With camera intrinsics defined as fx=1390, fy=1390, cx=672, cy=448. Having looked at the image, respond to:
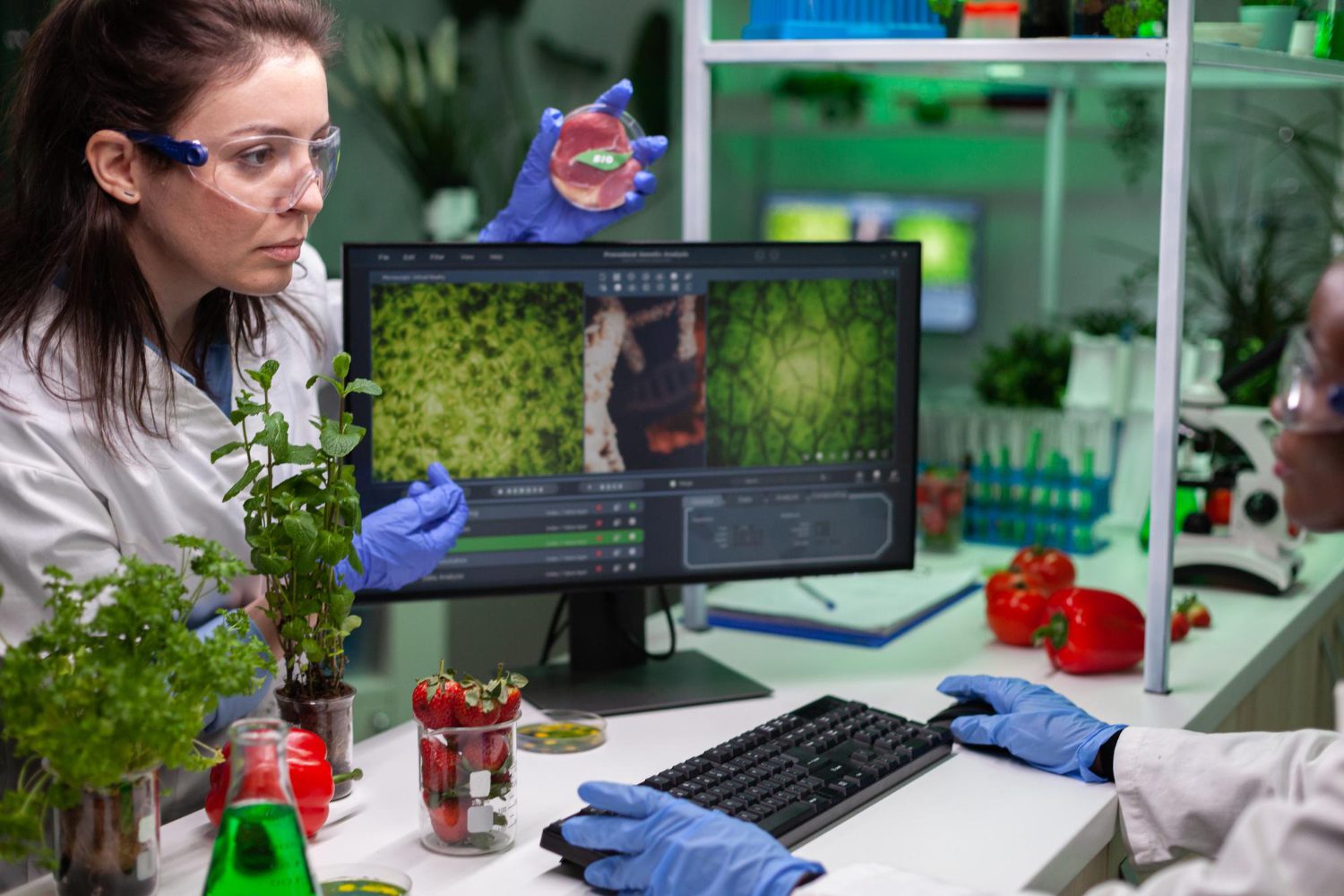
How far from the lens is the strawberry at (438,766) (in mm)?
1288

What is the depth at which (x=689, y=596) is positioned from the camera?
6.91ft

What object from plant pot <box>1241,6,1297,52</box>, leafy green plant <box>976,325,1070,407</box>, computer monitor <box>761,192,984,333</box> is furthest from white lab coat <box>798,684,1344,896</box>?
computer monitor <box>761,192,984,333</box>

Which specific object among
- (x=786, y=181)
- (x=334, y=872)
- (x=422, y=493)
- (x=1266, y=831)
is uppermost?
(x=786, y=181)

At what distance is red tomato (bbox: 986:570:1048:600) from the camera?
205cm

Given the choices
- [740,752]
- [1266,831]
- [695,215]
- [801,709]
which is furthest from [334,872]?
[695,215]

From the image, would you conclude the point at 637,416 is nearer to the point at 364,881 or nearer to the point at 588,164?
the point at 588,164

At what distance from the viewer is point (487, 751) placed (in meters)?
1.29

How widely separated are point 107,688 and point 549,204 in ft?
3.40

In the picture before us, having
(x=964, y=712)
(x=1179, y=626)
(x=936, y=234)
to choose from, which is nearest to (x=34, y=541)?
(x=964, y=712)

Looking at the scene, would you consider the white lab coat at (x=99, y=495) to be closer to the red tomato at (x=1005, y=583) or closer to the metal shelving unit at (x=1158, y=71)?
the metal shelving unit at (x=1158, y=71)

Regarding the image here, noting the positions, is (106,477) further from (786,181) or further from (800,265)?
(786,181)

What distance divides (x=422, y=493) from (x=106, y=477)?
0.35 metres

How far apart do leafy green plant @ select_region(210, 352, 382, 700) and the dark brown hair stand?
0.80ft

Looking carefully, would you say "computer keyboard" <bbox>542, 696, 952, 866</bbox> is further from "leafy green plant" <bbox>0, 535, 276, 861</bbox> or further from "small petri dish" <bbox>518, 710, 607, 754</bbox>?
"leafy green plant" <bbox>0, 535, 276, 861</bbox>
